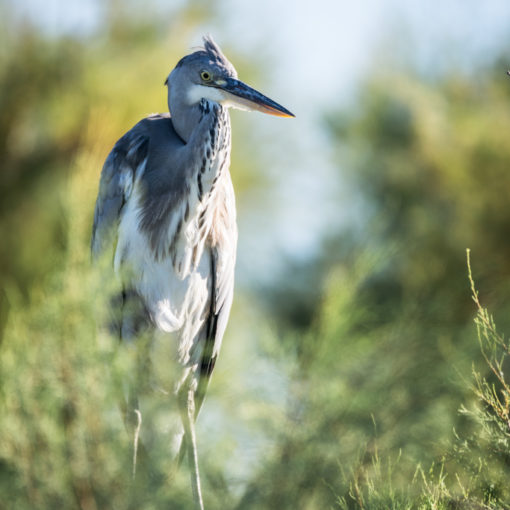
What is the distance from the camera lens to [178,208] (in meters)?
1.97

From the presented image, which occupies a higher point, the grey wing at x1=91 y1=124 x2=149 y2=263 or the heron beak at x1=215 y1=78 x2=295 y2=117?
the heron beak at x1=215 y1=78 x2=295 y2=117

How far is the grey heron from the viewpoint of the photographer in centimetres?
192

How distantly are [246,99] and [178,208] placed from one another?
324 millimetres

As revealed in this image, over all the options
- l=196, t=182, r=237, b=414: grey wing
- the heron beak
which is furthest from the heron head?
l=196, t=182, r=237, b=414: grey wing

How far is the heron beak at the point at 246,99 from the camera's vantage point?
5.98 ft

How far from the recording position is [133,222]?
1.97m

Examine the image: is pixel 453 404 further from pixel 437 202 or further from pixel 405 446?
pixel 437 202

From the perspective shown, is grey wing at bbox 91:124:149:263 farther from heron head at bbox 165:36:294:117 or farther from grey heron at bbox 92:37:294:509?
heron head at bbox 165:36:294:117

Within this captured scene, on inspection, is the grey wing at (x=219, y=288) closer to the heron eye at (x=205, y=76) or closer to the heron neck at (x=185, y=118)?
the heron neck at (x=185, y=118)

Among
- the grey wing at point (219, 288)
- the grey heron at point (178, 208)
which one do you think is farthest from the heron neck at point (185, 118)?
the grey wing at point (219, 288)

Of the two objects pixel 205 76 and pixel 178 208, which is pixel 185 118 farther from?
pixel 178 208

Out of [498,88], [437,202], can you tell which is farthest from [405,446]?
[498,88]

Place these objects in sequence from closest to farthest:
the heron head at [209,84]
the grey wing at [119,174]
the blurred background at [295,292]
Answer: the blurred background at [295,292], the heron head at [209,84], the grey wing at [119,174]

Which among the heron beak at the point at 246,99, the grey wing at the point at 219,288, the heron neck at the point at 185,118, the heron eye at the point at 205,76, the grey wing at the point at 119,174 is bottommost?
the grey wing at the point at 219,288
